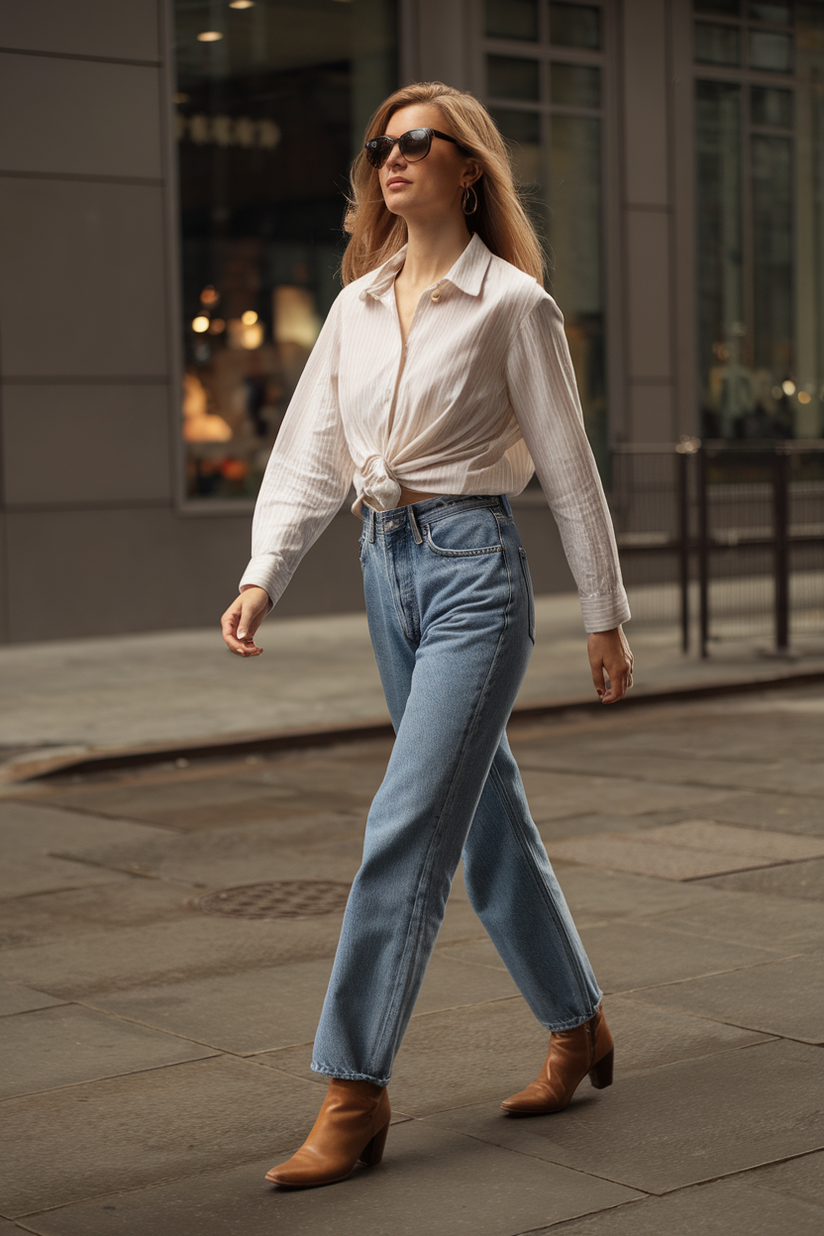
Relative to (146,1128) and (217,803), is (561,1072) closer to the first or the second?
(146,1128)

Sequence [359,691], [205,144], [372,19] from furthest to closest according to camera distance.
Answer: [372,19], [205,144], [359,691]

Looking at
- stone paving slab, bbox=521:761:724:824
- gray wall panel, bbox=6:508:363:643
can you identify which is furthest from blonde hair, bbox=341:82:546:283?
gray wall panel, bbox=6:508:363:643

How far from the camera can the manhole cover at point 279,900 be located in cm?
605

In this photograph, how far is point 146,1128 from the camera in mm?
3918

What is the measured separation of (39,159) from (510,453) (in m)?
12.1

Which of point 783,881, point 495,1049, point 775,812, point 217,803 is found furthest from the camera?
point 217,803

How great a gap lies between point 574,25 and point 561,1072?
1630cm

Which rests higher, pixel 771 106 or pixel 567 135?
pixel 771 106

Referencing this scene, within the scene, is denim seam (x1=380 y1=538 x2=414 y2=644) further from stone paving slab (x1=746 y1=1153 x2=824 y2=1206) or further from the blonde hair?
stone paving slab (x1=746 y1=1153 x2=824 y2=1206)

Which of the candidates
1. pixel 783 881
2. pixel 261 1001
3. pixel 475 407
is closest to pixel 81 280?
pixel 783 881

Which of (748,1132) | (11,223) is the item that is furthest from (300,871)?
(11,223)

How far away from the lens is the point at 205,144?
52.6ft

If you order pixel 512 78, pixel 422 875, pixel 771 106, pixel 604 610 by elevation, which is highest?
pixel 771 106

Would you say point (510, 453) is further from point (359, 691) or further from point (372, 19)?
point (372, 19)
